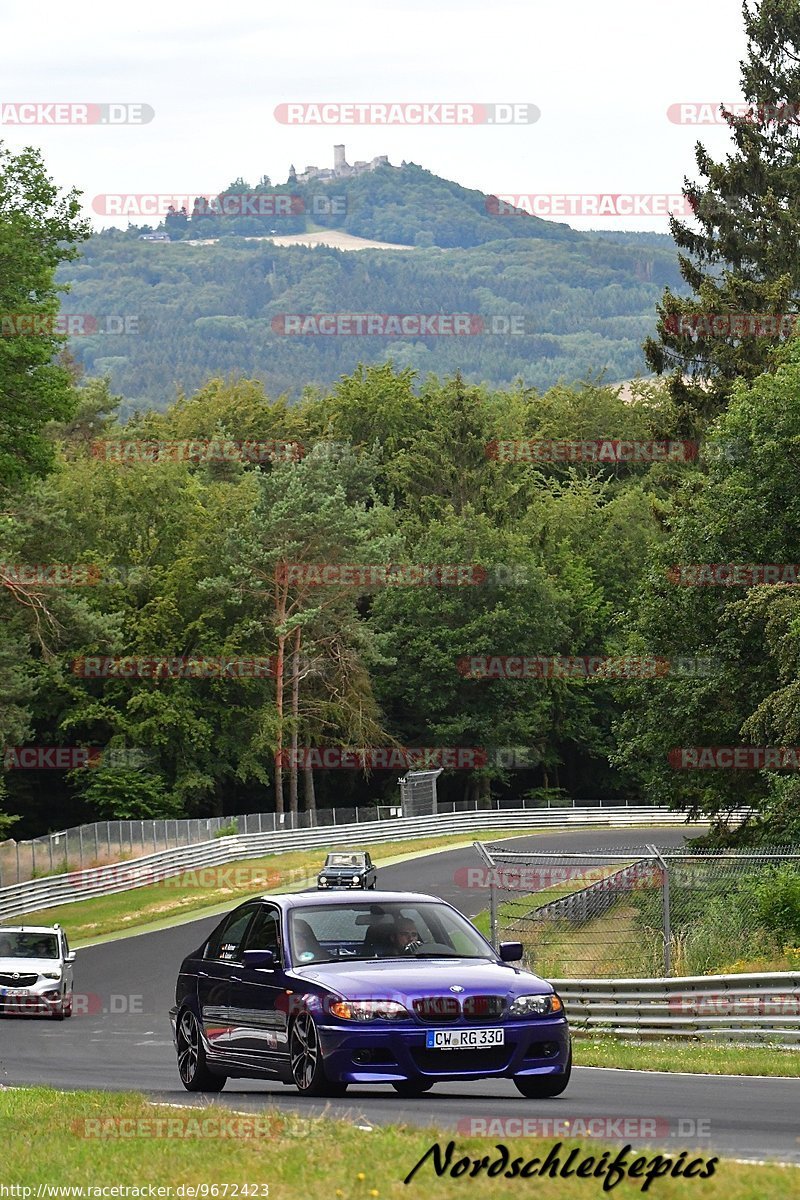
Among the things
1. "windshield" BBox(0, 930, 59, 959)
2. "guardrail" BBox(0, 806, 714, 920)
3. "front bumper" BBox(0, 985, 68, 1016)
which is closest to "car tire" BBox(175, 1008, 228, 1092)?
"front bumper" BBox(0, 985, 68, 1016)

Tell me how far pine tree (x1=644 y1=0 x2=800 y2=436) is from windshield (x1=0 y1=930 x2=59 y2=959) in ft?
104

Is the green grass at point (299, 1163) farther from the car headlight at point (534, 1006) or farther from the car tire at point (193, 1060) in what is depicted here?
the car tire at point (193, 1060)

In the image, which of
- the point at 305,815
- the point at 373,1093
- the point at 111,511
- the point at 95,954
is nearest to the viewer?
the point at 373,1093

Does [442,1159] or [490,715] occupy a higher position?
[442,1159]

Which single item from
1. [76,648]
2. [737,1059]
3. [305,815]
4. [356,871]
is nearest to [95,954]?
[356,871]

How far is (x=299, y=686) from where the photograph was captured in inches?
3383

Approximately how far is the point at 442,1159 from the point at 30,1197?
1.90 metres

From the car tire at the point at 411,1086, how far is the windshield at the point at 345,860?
129 ft

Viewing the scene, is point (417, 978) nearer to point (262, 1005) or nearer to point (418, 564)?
point (262, 1005)

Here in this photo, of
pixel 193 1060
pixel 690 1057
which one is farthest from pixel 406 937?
pixel 690 1057

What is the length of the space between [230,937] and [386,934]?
5.26ft

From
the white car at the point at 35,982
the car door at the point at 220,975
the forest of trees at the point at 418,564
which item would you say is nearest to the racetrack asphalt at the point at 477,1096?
the white car at the point at 35,982

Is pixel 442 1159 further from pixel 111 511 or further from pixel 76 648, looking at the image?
pixel 111 511

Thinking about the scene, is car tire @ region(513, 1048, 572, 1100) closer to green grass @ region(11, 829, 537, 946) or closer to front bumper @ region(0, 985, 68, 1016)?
front bumper @ region(0, 985, 68, 1016)
